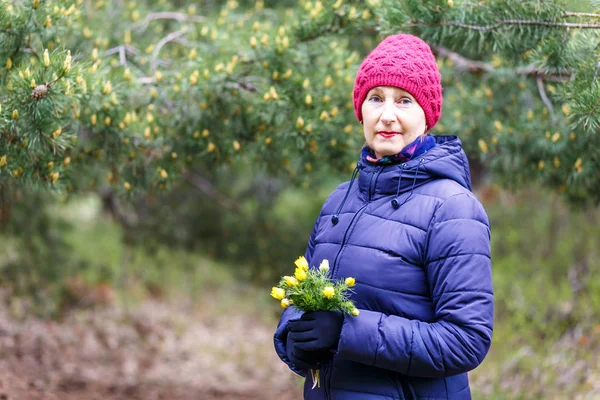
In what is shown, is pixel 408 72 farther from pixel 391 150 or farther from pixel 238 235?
pixel 238 235

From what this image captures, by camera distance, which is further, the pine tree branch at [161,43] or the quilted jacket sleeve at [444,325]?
the pine tree branch at [161,43]

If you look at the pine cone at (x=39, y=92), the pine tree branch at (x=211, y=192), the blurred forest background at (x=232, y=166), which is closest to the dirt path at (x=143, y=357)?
the blurred forest background at (x=232, y=166)

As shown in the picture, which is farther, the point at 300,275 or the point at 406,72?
the point at 406,72

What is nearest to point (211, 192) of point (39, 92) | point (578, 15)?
point (39, 92)

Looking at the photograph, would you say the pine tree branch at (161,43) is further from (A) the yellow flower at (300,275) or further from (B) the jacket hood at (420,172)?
(A) the yellow flower at (300,275)

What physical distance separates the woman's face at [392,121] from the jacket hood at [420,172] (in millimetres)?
73

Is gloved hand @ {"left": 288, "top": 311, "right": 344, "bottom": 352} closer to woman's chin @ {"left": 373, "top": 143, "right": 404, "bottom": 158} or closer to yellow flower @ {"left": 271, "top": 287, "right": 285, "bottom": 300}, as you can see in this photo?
yellow flower @ {"left": 271, "top": 287, "right": 285, "bottom": 300}

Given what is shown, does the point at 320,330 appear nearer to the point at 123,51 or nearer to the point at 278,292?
the point at 278,292

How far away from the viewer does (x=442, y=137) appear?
2.15 metres

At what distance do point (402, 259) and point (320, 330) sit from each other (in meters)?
0.33

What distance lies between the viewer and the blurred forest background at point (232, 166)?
282 cm

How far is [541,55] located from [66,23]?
2.36 metres

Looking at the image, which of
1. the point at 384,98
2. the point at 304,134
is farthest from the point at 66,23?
the point at 384,98

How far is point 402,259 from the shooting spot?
71.9 inches
